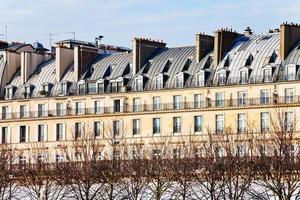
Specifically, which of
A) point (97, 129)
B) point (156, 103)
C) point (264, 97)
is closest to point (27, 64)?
point (97, 129)

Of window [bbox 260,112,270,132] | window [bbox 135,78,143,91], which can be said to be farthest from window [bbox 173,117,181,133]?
window [bbox 260,112,270,132]

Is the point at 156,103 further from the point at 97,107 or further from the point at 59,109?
the point at 59,109

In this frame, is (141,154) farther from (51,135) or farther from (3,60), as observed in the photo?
(3,60)

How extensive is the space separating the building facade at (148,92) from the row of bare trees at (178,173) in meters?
6.60

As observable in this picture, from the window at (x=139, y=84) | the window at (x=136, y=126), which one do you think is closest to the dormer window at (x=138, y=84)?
the window at (x=139, y=84)

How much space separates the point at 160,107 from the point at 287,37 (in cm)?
1383

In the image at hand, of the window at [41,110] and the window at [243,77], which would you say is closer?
the window at [243,77]

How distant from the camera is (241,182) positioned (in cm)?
9231

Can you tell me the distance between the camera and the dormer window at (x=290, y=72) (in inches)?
4651

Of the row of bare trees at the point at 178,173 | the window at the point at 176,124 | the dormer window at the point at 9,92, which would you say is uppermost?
the dormer window at the point at 9,92

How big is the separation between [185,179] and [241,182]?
19.8ft

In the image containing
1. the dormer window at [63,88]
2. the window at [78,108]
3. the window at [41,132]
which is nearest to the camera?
the window at [78,108]

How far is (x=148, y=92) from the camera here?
127812 millimetres

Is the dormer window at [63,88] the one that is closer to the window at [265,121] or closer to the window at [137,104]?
the window at [137,104]
